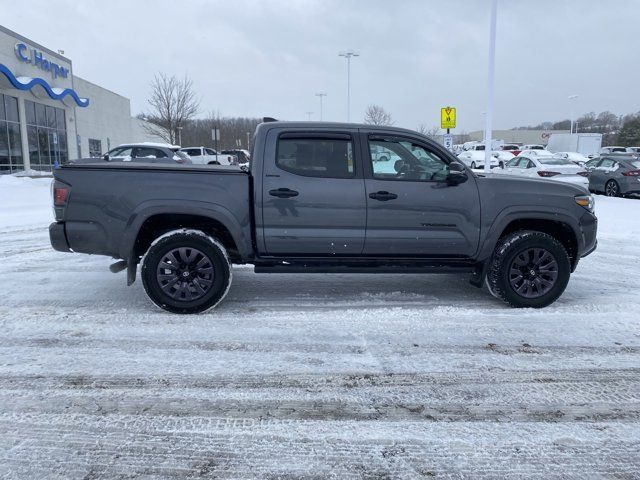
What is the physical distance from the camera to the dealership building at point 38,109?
79.6 feet

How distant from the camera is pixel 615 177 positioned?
1742 cm

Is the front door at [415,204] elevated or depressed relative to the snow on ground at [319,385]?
elevated

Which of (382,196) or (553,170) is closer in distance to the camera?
(382,196)

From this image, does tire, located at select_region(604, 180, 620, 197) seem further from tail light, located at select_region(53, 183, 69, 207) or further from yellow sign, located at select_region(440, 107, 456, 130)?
tail light, located at select_region(53, 183, 69, 207)

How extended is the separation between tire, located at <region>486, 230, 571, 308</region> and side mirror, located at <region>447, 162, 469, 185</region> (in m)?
0.81

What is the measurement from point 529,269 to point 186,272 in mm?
3551

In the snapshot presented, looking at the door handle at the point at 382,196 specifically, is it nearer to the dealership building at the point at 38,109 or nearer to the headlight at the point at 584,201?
the headlight at the point at 584,201

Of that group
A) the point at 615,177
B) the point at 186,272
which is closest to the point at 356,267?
the point at 186,272

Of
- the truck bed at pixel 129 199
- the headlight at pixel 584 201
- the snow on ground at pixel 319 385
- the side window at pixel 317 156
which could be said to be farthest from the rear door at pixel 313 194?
the headlight at pixel 584 201

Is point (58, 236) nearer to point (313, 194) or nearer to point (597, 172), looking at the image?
point (313, 194)

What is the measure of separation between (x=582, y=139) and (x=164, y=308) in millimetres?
47670

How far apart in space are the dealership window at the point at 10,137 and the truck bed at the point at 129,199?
914 inches

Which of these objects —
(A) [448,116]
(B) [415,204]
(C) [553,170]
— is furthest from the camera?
(A) [448,116]

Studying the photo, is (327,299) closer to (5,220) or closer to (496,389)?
(496,389)
